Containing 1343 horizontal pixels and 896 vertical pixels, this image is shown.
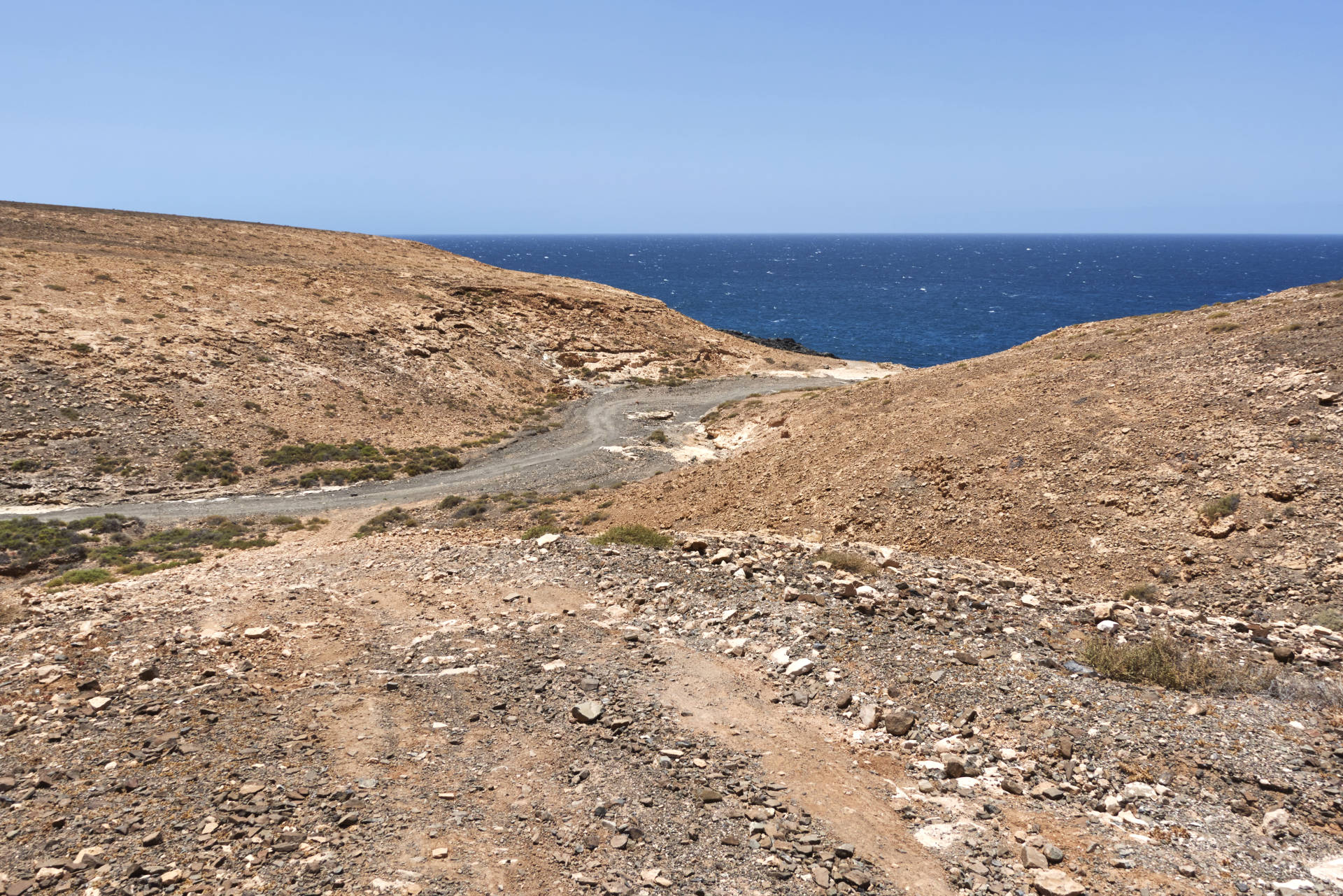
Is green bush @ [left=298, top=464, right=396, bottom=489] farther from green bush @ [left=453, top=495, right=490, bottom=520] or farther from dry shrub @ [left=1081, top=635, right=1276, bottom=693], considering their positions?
dry shrub @ [left=1081, top=635, right=1276, bottom=693]

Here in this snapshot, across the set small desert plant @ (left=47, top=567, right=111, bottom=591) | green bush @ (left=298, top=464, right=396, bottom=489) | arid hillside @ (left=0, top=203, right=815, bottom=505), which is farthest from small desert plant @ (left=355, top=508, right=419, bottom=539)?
arid hillside @ (left=0, top=203, right=815, bottom=505)

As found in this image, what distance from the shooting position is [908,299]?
418 ft

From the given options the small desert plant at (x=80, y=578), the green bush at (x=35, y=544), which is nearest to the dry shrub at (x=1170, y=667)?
the small desert plant at (x=80, y=578)

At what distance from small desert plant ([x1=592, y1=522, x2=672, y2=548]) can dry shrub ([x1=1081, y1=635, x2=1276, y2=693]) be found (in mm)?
8787

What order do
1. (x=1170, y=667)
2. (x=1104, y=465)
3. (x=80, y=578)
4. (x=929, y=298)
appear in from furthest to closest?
(x=929, y=298) < (x=80, y=578) < (x=1104, y=465) < (x=1170, y=667)

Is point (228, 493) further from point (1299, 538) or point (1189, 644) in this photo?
point (1299, 538)

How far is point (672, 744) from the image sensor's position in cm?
973

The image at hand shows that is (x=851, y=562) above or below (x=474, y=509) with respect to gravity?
above

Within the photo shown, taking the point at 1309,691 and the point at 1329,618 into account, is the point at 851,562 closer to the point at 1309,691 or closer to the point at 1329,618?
the point at 1309,691

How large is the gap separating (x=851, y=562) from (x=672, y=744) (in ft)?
21.1

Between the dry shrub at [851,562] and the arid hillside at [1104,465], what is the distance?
3.09m

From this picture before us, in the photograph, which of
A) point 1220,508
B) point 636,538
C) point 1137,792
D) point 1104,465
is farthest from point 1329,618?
point 636,538

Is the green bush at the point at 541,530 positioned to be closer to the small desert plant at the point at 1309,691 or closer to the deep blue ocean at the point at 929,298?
the small desert plant at the point at 1309,691

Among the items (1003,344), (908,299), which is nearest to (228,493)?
(1003,344)
